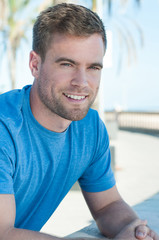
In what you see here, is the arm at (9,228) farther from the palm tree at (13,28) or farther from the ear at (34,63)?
the palm tree at (13,28)

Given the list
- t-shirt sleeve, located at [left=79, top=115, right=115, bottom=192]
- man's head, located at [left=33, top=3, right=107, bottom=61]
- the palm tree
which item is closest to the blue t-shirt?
t-shirt sleeve, located at [left=79, top=115, right=115, bottom=192]

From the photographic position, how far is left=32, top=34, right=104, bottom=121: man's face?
217 cm

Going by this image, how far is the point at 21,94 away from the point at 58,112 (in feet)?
0.84

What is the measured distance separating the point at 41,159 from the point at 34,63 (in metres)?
0.65

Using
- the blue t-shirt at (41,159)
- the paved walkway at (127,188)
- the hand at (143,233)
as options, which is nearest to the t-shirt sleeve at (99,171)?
the blue t-shirt at (41,159)

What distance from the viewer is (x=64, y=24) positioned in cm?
218

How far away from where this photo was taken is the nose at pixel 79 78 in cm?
223

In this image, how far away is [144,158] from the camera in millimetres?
11227

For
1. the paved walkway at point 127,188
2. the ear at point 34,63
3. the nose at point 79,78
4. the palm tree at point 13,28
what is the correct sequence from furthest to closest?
the palm tree at point 13,28 → the paved walkway at point 127,188 → the ear at point 34,63 → the nose at point 79,78

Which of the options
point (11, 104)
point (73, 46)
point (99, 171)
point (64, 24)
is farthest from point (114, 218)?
point (64, 24)

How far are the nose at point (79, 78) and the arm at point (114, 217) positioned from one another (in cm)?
80

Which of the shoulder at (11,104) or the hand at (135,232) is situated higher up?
the shoulder at (11,104)

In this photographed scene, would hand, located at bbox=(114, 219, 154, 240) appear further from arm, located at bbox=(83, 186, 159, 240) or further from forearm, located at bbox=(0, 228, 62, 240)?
forearm, located at bbox=(0, 228, 62, 240)

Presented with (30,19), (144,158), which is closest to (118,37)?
(30,19)
